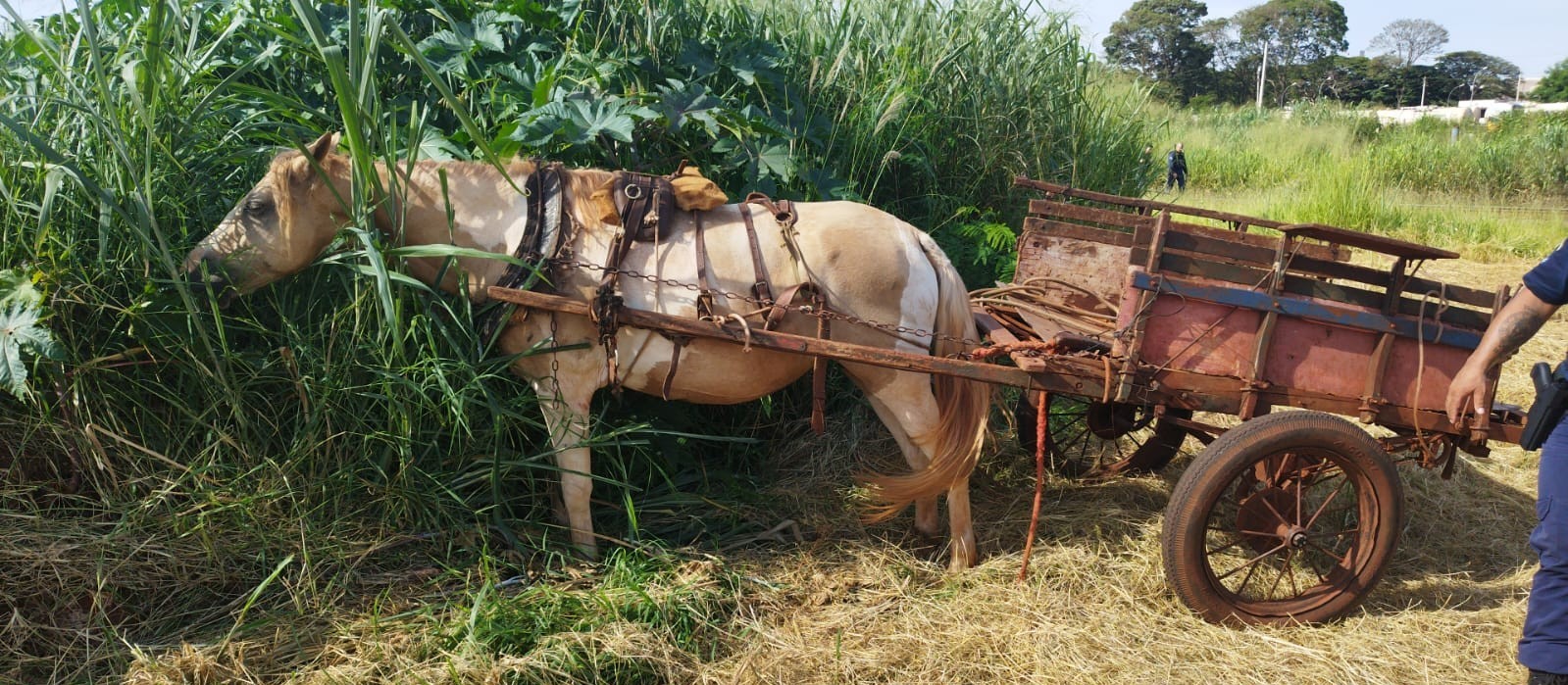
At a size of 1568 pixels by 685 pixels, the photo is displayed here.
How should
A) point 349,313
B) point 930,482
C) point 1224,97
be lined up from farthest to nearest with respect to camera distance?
1. point 1224,97
2. point 930,482
3. point 349,313

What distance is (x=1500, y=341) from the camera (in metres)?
2.83

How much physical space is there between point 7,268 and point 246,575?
3.93 feet

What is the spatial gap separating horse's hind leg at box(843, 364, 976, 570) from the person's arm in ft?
5.38

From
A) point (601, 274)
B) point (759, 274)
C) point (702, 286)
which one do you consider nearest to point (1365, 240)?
point (759, 274)

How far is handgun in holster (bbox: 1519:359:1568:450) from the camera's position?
8.82 ft

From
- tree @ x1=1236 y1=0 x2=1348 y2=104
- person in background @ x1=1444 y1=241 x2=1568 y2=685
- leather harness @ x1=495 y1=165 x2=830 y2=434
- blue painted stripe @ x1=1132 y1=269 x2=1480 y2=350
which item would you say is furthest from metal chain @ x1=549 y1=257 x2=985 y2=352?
tree @ x1=1236 y1=0 x2=1348 y2=104

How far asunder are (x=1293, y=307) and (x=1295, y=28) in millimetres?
62311

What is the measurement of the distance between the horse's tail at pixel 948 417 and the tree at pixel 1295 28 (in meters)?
58.5

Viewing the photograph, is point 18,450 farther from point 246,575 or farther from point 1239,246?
point 1239,246

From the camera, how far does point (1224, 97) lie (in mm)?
49625

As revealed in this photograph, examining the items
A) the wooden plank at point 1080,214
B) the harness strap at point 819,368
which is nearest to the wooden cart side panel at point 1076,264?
the wooden plank at point 1080,214

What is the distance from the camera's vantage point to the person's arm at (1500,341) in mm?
2762

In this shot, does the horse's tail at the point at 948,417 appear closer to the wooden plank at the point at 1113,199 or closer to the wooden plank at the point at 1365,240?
the wooden plank at the point at 1113,199

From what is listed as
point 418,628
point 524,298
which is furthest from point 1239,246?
point 418,628
